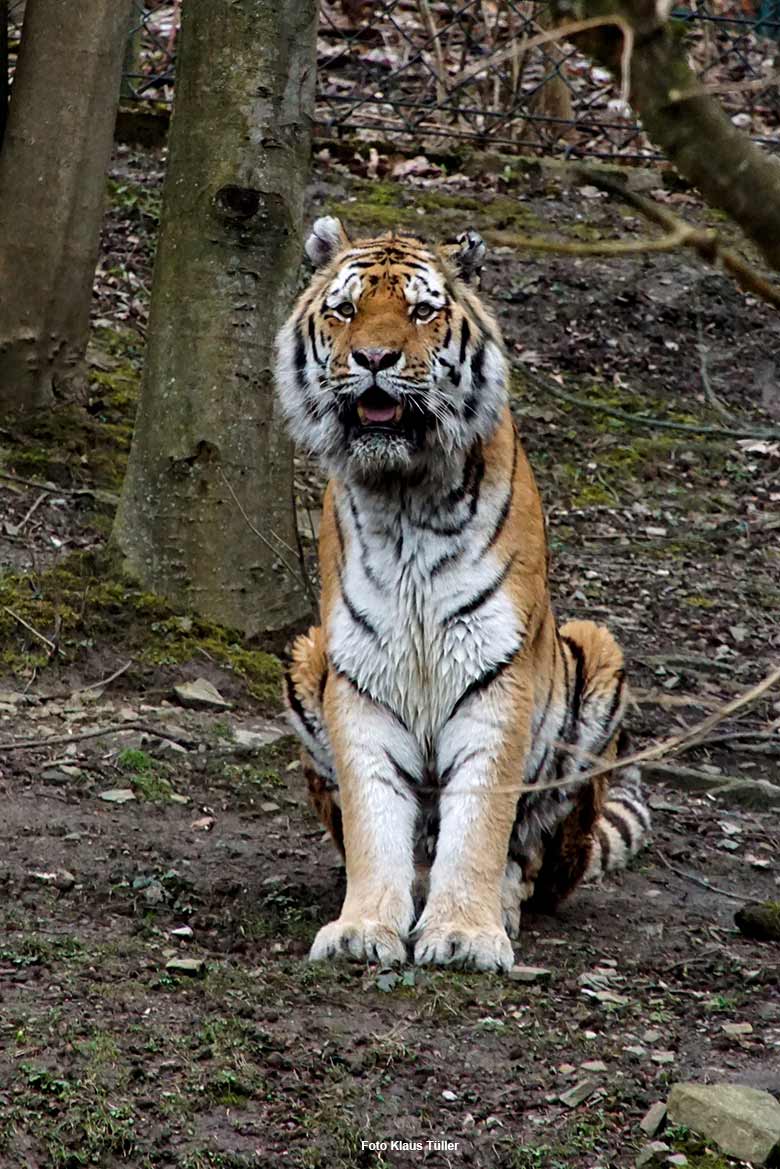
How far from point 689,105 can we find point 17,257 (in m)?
6.39

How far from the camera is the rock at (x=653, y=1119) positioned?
11.2ft

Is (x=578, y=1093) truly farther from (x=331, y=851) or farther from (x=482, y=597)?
(x=331, y=851)

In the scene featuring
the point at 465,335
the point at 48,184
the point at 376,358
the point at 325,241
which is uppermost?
the point at 48,184

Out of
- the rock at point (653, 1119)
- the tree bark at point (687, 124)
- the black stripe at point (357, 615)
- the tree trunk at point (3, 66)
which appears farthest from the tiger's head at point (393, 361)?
the tree trunk at point (3, 66)

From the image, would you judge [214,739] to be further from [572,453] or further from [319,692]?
[572,453]

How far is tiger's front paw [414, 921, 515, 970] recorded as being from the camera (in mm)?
4348

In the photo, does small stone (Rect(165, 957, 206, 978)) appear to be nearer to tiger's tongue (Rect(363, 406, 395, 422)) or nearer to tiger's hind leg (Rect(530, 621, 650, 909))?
tiger's hind leg (Rect(530, 621, 650, 909))

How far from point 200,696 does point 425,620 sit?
6.42 feet

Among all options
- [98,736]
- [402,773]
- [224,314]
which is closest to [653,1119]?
[402,773]

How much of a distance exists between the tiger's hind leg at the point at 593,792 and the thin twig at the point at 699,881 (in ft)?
0.40

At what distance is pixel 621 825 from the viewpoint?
A: 18.3ft

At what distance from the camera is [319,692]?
513 centimetres

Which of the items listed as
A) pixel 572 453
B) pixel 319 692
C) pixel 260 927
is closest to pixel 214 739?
pixel 319 692

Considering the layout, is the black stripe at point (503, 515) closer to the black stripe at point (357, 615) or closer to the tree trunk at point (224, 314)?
the black stripe at point (357, 615)
